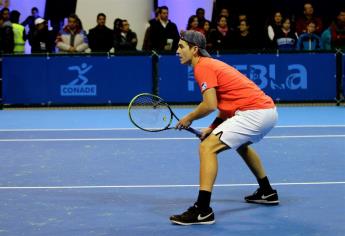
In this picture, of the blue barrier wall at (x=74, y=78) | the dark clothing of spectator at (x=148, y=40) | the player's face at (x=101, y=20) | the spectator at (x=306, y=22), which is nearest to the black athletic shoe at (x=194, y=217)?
the blue barrier wall at (x=74, y=78)

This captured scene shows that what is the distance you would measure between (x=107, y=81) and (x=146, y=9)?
3.85 metres

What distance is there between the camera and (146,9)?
66.5 feet

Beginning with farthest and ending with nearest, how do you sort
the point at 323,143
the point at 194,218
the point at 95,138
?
the point at 95,138
the point at 323,143
the point at 194,218

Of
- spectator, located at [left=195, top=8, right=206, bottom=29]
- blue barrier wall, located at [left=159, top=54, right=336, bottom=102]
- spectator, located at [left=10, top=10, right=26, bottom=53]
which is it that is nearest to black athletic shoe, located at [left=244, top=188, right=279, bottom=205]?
blue barrier wall, located at [left=159, top=54, right=336, bottom=102]

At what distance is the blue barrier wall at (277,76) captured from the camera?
1678cm

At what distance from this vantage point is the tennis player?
22.4 ft

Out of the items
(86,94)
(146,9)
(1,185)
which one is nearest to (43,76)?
(86,94)

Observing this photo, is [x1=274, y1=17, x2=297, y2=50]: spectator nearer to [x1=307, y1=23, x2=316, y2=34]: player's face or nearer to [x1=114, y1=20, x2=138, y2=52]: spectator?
[x1=307, y1=23, x2=316, y2=34]: player's face

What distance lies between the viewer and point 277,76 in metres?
16.9

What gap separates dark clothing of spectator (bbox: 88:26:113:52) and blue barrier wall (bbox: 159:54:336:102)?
4.69 ft

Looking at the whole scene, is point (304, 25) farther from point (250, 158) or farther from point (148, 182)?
point (250, 158)

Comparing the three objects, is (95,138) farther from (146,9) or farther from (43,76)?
(146,9)

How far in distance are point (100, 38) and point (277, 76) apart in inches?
150

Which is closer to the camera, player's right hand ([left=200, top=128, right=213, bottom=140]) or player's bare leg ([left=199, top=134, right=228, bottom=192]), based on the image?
player's bare leg ([left=199, top=134, right=228, bottom=192])
